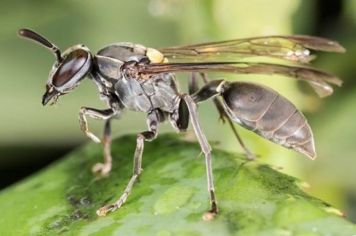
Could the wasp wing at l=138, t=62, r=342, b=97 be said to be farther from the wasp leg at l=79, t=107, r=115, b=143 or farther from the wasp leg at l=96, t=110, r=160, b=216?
the wasp leg at l=79, t=107, r=115, b=143

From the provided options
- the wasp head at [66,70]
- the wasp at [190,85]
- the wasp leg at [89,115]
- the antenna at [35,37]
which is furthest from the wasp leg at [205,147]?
the antenna at [35,37]

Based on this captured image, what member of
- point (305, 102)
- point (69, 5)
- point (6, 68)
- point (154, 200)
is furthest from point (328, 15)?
point (154, 200)

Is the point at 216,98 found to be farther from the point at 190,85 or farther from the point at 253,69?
the point at 253,69

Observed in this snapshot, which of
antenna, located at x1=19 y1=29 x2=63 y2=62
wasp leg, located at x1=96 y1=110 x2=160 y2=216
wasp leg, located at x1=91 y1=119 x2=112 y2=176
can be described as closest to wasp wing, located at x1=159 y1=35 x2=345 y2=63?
wasp leg, located at x1=96 y1=110 x2=160 y2=216

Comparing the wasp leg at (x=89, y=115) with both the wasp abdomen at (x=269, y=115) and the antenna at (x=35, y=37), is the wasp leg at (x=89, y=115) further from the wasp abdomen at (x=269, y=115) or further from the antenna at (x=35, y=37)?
the wasp abdomen at (x=269, y=115)

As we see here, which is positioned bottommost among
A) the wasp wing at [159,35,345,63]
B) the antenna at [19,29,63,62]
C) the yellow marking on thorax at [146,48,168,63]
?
the wasp wing at [159,35,345,63]
